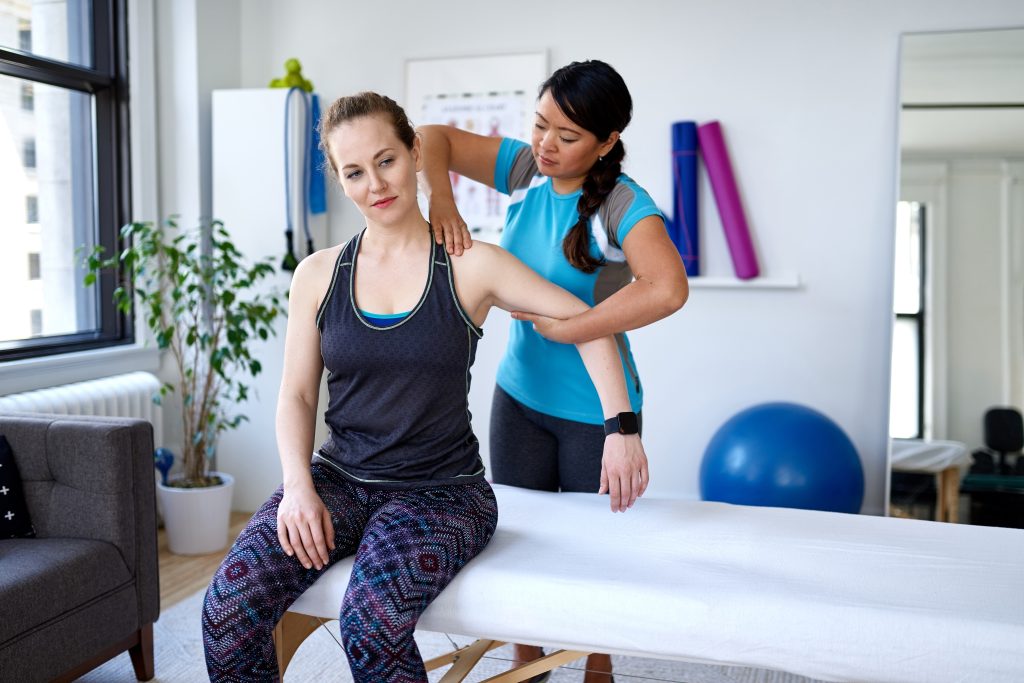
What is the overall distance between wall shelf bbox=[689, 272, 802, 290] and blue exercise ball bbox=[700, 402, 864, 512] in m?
0.46

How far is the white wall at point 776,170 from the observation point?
320 centimetres

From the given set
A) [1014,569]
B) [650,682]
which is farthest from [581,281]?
[1014,569]

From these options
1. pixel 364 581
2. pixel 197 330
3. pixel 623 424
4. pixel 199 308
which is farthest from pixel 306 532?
pixel 199 308

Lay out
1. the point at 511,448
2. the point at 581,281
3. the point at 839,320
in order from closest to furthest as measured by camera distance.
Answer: the point at 581,281, the point at 511,448, the point at 839,320

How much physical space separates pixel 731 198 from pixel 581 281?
1716mm

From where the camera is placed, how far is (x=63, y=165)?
3277 mm

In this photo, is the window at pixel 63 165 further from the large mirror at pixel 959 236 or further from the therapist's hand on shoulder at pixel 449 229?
the large mirror at pixel 959 236

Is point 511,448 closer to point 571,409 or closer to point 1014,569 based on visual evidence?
point 571,409

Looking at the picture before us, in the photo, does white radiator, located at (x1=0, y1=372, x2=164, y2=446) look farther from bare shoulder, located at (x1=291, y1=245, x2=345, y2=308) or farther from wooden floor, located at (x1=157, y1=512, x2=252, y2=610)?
bare shoulder, located at (x1=291, y1=245, x2=345, y2=308)

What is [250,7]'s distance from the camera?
376 centimetres

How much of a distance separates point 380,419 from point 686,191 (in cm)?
209

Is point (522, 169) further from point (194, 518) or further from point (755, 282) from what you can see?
point (194, 518)

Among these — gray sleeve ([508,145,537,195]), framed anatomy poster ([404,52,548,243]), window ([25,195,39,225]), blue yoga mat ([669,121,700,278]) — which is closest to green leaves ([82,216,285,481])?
window ([25,195,39,225])

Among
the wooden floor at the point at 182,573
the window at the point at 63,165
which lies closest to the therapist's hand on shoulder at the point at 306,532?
the wooden floor at the point at 182,573
